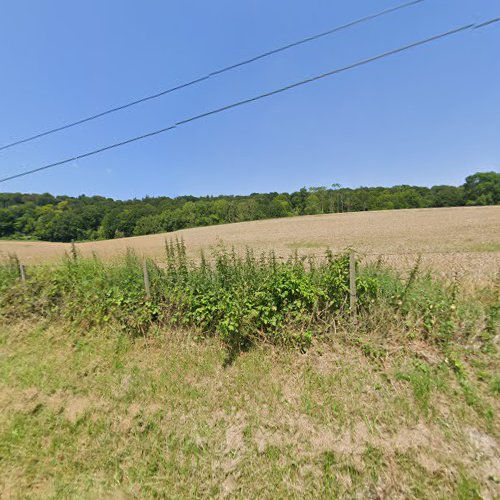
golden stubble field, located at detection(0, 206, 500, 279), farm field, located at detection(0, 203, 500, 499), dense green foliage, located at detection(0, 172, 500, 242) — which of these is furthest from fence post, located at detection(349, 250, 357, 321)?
dense green foliage, located at detection(0, 172, 500, 242)

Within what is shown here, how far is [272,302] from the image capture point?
3.52 m

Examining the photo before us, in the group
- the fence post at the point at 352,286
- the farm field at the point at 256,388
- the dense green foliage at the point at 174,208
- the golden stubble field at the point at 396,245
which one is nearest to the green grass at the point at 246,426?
the farm field at the point at 256,388

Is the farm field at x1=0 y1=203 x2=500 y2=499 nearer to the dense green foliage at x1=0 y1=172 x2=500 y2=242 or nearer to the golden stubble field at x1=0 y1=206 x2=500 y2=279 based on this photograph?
the golden stubble field at x1=0 y1=206 x2=500 y2=279

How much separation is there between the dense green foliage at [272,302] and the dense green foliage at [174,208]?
224 feet

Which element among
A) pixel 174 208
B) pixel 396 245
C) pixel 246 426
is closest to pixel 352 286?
pixel 246 426

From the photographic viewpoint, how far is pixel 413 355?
10.3 ft

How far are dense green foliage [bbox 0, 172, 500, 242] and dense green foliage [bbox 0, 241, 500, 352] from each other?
224 ft

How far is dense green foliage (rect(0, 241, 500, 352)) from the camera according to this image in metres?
3.39

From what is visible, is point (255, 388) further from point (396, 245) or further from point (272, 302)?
point (396, 245)

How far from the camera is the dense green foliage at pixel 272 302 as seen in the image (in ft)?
11.1

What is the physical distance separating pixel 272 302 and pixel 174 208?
273ft

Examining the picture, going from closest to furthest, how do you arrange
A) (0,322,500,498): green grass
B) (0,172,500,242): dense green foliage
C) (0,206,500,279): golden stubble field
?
1. (0,322,500,498): green grass
2. (0,206,500,279): golden stubble field
3. (0,172,500,242): dense green foliage

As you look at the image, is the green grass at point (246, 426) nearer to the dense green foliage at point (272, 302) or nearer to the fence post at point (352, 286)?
the dense green foliage at point (272, 302)

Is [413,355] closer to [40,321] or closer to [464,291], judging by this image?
[464,291]
